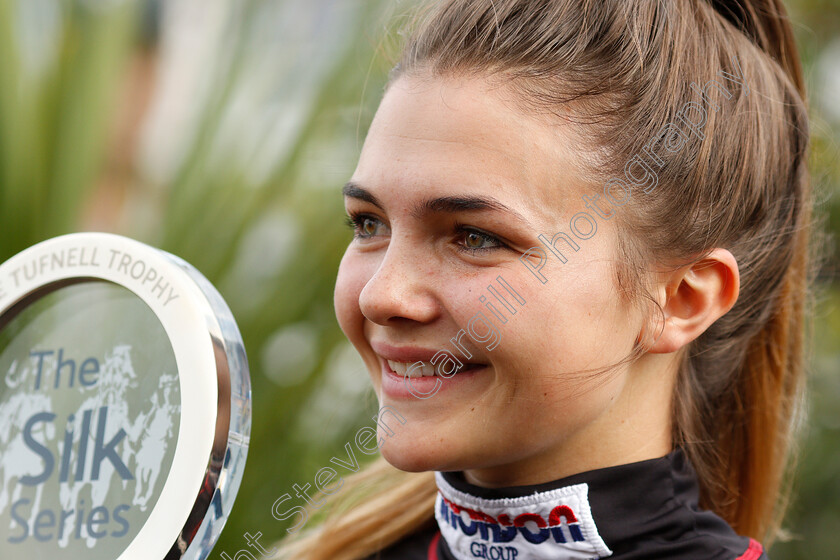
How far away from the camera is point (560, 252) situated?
1.25 metres

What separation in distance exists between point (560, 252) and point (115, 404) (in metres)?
0.71

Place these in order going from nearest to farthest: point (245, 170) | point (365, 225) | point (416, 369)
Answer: point (416, 369)
point (365, 225)
point (245, 170)

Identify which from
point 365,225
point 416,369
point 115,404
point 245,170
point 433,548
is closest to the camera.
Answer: point 115,404

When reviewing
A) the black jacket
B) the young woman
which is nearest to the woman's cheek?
the young woman

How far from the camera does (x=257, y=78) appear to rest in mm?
2490

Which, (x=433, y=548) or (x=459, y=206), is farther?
(x=433, y=548)

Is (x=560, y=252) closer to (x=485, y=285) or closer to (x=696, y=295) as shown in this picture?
(x=485, y=285)

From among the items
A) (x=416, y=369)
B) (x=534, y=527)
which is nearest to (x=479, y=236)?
(x=416, y=369)

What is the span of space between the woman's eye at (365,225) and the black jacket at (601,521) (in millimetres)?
479

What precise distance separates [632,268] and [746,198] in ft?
1.02

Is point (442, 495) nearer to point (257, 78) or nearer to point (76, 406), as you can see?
point (76, 406)

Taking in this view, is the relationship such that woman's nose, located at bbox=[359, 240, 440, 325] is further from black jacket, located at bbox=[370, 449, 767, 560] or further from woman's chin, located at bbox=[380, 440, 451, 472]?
black jacket, located at bbox=[370, 449, 767, 560]

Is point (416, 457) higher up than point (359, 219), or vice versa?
point (359, 219)

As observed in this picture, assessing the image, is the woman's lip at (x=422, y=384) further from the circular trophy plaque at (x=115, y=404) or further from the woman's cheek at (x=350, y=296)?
the circular trophy plaque at (x=115, y=404)
